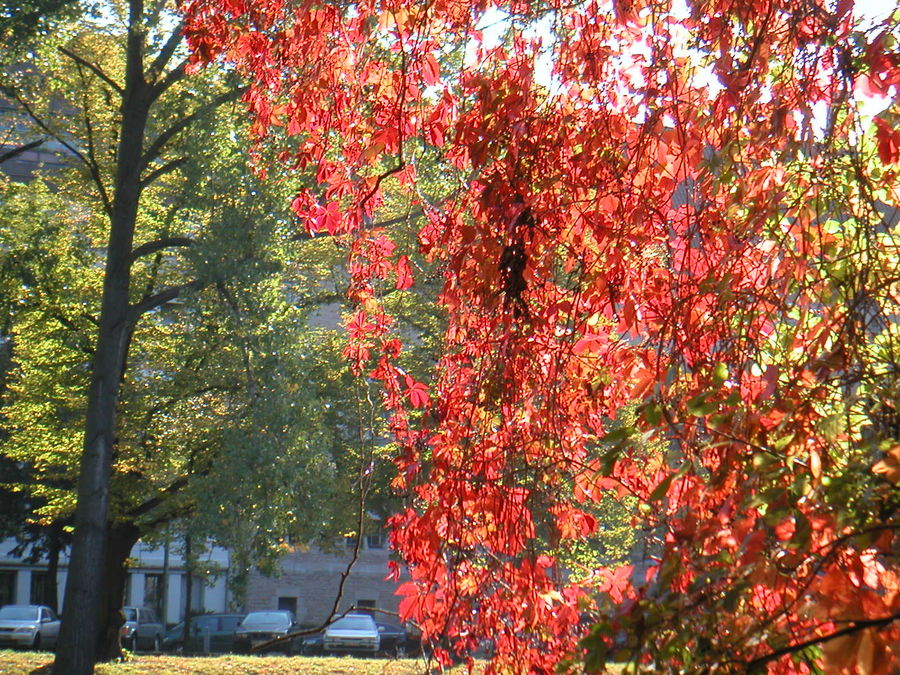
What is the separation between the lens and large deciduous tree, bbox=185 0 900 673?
2.71 m

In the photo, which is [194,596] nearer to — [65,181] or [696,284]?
[65,181]

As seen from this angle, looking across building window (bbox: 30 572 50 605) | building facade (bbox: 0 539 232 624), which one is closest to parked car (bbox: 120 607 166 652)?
building facade (bbox: 0 539 232 624)

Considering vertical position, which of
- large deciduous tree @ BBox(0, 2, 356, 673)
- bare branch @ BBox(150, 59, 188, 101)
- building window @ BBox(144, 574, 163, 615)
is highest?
bare branch @ BBox(150, 59, 188, 101)

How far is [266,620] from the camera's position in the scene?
110ft

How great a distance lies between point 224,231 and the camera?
16953 millimetres

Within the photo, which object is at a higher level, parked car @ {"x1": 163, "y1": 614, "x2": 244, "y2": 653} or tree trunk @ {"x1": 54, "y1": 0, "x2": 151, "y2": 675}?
tree trunk @ {"x1": 54, "y1": 0, "x2": 151, "y2": 675}

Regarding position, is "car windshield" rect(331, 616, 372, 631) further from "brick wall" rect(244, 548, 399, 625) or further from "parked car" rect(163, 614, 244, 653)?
"brick wall" rect(244, 548, 399, 625)

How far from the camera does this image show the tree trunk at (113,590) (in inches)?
824

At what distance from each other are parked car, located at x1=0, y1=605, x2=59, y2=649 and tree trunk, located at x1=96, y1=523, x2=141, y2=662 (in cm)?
995

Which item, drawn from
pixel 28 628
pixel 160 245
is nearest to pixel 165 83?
pixel 160 245

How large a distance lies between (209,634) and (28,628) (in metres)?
5.13

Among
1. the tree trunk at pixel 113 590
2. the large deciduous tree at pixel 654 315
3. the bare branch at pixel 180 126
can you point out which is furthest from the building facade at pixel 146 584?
the large deciduous tree at pixel 654 315

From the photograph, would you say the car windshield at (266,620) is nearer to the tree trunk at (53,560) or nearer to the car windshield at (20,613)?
the car windshield at (20,613)

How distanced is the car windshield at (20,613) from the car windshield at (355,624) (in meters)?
8.68
